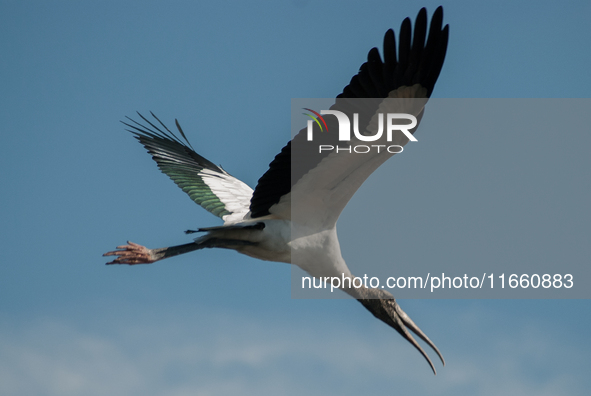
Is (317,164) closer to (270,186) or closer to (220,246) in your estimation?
(270,186)

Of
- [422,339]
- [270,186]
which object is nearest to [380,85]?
[270,186]

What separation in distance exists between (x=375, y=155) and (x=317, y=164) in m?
0.57

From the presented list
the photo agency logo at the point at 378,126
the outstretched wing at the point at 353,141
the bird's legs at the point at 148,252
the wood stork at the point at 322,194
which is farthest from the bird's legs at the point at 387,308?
the photo agency logo at the point at 378,126

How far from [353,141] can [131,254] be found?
7.84 ft

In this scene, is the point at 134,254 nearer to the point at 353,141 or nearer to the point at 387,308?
the point at 353,141

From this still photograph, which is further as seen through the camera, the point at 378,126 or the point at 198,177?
the point at 198,177

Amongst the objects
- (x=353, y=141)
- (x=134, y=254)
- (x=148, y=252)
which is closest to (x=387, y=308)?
(x=353, y=141)

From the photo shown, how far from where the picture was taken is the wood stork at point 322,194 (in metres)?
6.25

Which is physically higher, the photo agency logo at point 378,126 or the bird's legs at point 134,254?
the photo agency logo at point 378,126

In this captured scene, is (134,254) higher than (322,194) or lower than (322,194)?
lower

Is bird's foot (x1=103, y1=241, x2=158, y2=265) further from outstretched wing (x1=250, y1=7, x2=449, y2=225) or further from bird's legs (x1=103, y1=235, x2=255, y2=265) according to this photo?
outstretched wing (x1=250, y1=7, x2=449, y2=225)

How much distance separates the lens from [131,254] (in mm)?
6949

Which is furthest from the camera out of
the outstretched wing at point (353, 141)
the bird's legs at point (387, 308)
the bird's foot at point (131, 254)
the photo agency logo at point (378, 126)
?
the bird's legs at point (387, 308)

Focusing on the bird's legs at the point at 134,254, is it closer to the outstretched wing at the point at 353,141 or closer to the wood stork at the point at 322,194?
the wood stork at the point at 322,194
